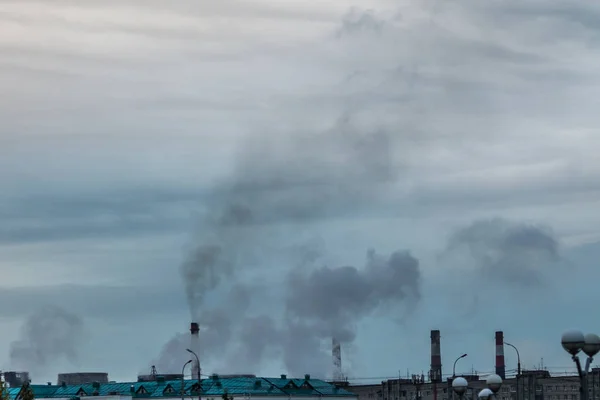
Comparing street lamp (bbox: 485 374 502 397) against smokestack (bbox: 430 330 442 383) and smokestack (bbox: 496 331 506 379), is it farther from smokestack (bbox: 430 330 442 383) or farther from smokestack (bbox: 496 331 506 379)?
smokestack (bbox: 430 330 442 383)

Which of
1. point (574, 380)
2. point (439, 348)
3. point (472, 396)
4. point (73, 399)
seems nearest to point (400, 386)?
point (439, 348)

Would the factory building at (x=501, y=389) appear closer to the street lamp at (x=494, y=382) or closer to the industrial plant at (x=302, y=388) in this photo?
the industrial plant at (x=302, y=388)

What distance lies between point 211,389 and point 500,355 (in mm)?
44547

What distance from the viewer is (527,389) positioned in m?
159

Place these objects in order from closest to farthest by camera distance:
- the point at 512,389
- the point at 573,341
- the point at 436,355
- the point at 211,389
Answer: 1. the point at 573,341
2. the point at 211,389
3. the point at 512,389
4. the point at 436,355

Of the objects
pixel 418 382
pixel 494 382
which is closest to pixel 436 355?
pixel 418 382

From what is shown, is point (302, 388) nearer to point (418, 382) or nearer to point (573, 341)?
point (418, 382)

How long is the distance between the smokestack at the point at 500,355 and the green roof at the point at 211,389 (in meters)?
24.4

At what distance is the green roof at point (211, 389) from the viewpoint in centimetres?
14788

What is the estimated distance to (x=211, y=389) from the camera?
489 feet

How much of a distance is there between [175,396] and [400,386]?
40084 millimetres

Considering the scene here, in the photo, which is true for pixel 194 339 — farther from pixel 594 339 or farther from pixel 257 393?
pixel 594 339

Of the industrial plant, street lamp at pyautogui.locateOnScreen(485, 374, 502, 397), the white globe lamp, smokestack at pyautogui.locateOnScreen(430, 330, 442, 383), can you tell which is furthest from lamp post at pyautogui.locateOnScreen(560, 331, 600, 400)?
smokestack at pyautogui.locateOnScreen(430, 330, 442, 383)

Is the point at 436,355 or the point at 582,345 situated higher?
the point at 436,355
